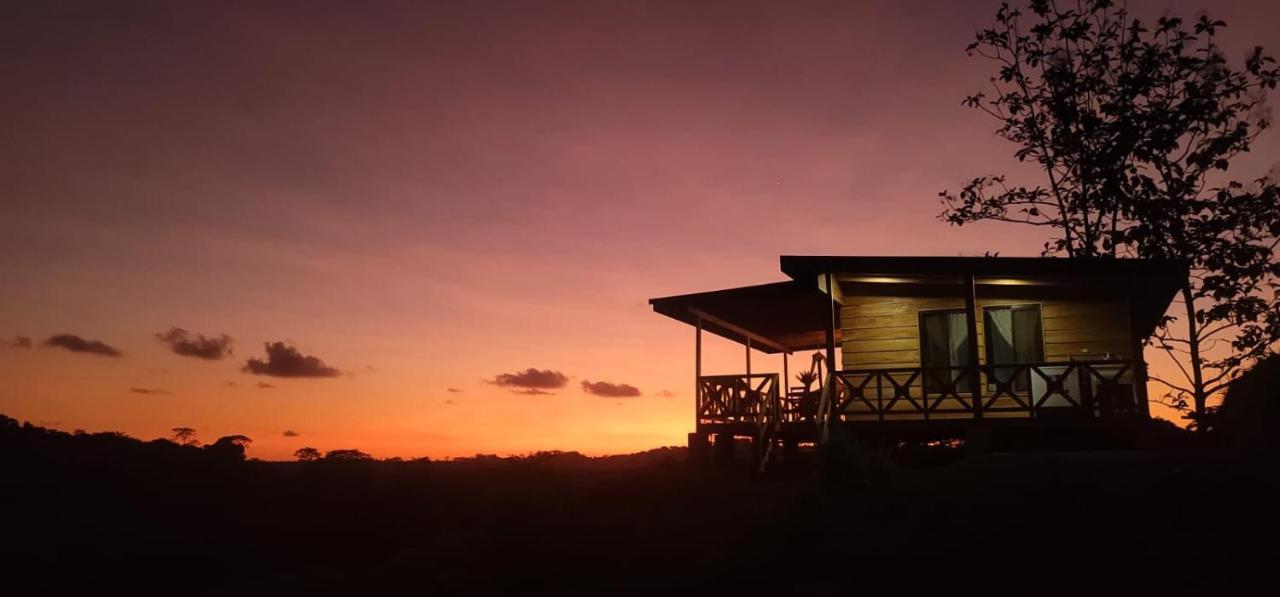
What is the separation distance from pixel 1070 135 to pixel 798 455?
12.5 metres

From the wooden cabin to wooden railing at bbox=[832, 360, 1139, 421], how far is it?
0.04 meters

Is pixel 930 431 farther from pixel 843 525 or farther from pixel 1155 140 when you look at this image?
pixel 1155 140

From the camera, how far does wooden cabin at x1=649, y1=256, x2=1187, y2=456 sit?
1585 centimetres

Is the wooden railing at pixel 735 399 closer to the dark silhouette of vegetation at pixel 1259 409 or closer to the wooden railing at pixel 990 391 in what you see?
the wooden railing at pixel 990 391

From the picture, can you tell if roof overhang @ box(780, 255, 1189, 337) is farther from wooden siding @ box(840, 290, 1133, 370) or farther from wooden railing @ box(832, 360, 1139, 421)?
wooden railing @ box(832, 360, 1139, 421)

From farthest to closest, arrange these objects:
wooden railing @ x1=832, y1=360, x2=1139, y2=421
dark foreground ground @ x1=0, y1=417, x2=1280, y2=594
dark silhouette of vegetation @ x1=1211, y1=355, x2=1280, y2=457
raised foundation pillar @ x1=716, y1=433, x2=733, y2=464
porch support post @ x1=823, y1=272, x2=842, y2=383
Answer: raised foundation pillar @ x1=716, y1=433, x2=733, y2=464, porch support post @ x1=823, y1=272, x2=842, y2=383, wooden railing @ x1=832, y1=360, x2=1139, y2=421, dark silhouette of vegetation @ x1=1211, y1=355, x2=1280, y2=457, dark foreground ground @ x1=0, y1=417, x2=1280, y2=594

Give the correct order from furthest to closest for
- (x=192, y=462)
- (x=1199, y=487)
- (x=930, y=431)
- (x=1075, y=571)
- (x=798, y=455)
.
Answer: (x=192, y=462)
(x=798, y=455)
(x=930, y=431)
(x=1199, y=487)
(x=1075, y=571)

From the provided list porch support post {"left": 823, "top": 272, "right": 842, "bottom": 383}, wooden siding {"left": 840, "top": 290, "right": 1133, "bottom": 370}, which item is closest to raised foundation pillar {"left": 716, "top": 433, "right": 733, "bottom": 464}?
wooden siding {"left": 840, "top": 290, "right": 1133, "bottom": 370}

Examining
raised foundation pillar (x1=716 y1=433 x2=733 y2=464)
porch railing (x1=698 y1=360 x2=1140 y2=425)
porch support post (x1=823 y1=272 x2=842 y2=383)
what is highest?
porch support post (x1=823 y1=272 x2=842 y2=383)

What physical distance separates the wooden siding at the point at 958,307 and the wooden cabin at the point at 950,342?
22 mm

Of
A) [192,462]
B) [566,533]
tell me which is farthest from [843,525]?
[192,462]

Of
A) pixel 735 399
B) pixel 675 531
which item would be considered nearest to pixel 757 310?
pixel 735 399

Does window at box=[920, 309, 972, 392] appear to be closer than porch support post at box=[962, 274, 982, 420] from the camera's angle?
No

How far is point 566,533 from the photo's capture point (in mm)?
11984
